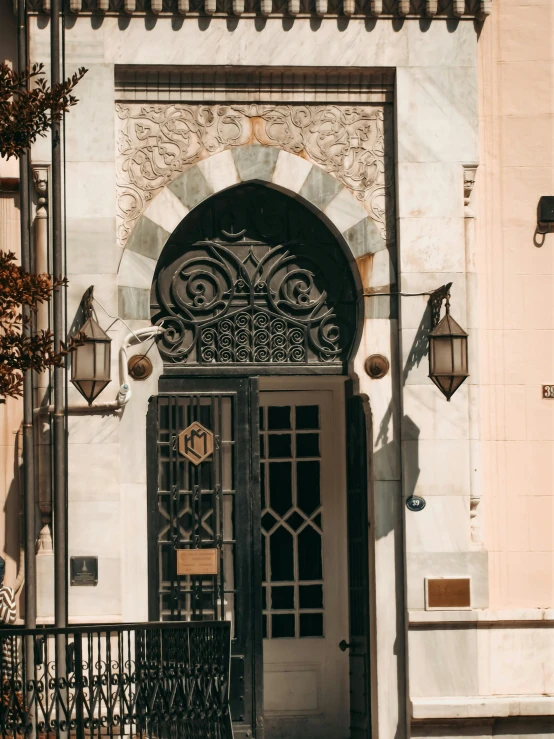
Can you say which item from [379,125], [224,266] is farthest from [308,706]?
[379,125]

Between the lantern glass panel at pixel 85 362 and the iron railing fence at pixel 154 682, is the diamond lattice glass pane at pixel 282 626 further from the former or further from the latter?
the lantern glass panel at pixel 85 362

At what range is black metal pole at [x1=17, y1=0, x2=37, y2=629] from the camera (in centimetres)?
1154

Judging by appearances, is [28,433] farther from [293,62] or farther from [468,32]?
[468,32]

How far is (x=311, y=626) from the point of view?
14.4 m

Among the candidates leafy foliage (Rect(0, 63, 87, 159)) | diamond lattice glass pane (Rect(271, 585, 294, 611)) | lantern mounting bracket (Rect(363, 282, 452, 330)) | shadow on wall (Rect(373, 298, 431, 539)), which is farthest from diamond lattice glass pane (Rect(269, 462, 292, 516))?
leafy foliage (Rect(0, 63, 87, 159))

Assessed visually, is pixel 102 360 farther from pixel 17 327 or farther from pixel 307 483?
pixel 307 483

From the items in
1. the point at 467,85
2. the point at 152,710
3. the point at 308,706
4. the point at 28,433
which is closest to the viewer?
the point at 152,710

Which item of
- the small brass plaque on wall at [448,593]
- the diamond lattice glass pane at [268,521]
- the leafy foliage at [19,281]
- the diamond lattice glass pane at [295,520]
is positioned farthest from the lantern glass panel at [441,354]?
the leafy foliage at [19,281]

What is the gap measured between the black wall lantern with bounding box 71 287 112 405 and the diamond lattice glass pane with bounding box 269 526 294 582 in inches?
127

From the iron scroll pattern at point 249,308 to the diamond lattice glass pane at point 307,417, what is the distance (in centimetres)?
176

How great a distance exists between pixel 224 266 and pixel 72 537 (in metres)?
2.59

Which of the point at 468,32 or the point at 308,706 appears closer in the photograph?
the point at 468,32

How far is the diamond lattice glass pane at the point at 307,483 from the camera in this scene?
1450cm

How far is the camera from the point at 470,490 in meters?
12.5
